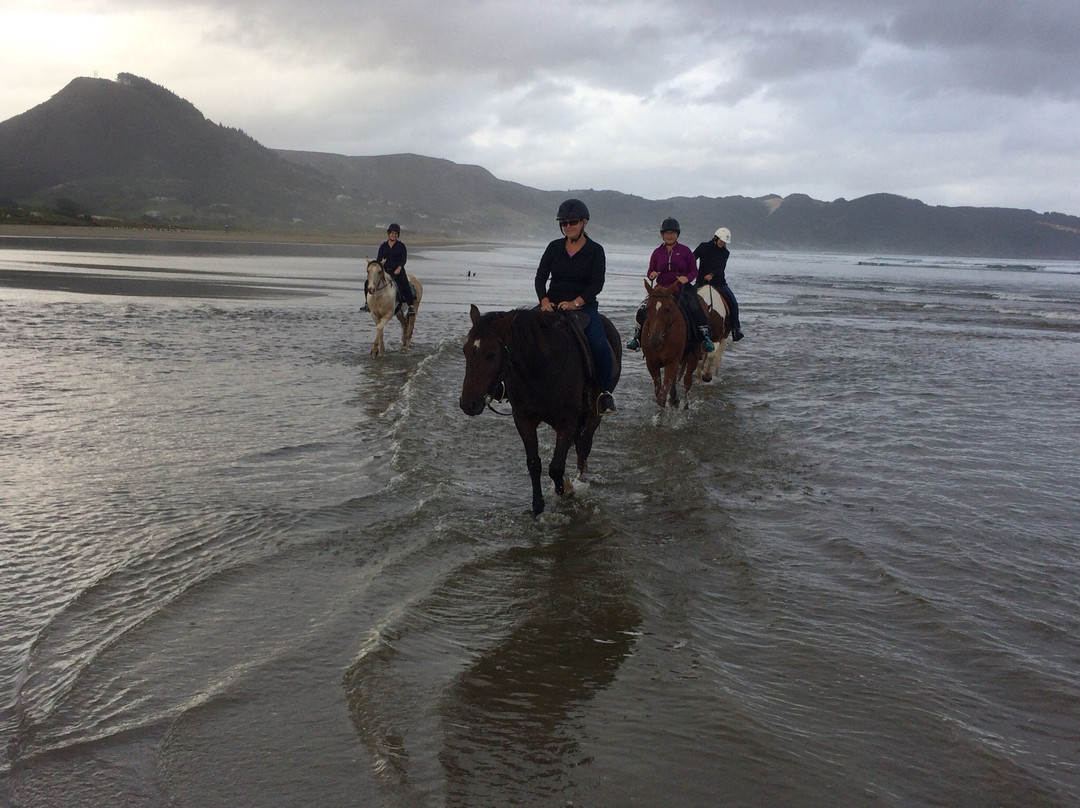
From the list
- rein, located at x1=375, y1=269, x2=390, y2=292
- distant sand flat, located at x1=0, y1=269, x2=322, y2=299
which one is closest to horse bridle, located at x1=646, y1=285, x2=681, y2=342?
rein, located at x1=375, y1=269, x2=390, y2=292

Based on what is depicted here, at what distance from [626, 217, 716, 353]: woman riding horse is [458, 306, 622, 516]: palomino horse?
449cm

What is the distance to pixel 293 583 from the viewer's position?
15.7 feet

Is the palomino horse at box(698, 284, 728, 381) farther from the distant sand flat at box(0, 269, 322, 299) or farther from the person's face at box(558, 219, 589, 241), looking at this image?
the distant sand flat at box(0, 269, 322, 299)

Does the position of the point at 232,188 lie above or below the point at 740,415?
above

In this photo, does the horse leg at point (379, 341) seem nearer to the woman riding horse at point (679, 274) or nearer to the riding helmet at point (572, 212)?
the woman riding horse at point (679, 274)

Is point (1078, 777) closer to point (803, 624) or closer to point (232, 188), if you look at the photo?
point (803, 624)

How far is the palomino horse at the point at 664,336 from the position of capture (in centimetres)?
1027

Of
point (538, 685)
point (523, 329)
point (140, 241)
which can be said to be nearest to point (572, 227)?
point (523, 329)

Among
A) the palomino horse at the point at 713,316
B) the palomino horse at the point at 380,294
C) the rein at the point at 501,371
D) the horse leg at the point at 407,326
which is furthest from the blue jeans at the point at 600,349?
the horse leg at the point at 407,326

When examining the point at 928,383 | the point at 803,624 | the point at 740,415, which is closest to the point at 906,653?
the point at 803,624

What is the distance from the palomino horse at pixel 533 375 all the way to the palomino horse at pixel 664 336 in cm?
345

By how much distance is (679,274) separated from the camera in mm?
11117

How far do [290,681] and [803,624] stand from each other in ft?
9.65

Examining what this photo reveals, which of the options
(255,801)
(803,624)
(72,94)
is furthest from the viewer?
(72,94)
